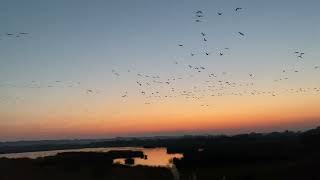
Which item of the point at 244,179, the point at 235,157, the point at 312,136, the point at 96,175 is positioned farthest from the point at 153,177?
the point at 312,136

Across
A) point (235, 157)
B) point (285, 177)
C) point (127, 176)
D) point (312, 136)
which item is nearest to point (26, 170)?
point (127, 176)

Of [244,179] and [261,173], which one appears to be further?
[261,173]

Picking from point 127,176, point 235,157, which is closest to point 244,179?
point 127,176

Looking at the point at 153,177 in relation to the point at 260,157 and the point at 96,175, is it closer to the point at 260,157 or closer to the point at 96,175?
the point at 96,175

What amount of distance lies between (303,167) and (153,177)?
1190 cm

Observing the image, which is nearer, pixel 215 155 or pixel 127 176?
pixel 127 176

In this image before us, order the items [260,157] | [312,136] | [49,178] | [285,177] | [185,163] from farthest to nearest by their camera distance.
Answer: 1. [312,136]
2. [260,157]
3. [185,163]
4. [49,178]
5. [285,177]

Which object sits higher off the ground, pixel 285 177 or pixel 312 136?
pixel 312 136

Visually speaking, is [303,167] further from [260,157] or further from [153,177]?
[260,157]

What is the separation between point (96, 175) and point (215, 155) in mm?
26330

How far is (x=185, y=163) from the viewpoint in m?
57.7

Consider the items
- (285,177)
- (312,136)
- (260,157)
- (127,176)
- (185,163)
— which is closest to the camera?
(285,177)

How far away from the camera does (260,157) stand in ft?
206

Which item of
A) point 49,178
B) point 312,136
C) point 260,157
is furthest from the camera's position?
point 312,136
